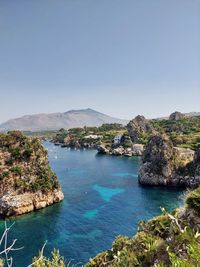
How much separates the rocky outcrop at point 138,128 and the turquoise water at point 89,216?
7087cm

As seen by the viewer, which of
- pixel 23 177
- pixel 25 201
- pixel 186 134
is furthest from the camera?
pixel 186 134

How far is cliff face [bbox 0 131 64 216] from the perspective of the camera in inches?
2414

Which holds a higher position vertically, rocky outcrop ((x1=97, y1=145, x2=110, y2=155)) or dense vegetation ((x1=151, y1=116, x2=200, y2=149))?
dense vegetation ((x1=151, y1=116, x2=200, y2=149))

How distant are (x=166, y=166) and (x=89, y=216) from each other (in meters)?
35.6

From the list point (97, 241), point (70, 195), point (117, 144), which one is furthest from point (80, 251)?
point (117, 144)

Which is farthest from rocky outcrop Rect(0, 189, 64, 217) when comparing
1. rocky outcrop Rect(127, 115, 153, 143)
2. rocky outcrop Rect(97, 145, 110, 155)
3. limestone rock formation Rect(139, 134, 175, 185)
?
rocky outcrop Rect(127, 115, 153, 143)

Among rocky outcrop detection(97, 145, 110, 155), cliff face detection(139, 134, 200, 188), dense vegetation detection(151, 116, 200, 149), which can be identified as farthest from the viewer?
rocky outcrop detection(97, 145, 110, 155)

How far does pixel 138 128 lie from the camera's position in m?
179

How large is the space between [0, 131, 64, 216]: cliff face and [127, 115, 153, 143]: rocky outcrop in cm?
10068

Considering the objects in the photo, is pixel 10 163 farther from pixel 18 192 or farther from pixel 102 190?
pixel 102 190

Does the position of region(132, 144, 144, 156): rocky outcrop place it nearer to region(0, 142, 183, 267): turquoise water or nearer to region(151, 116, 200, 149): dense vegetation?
region(151, 116, 200, 149): dense vegetation

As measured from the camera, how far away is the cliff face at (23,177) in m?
61.3

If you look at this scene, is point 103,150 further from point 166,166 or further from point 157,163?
point 166,166

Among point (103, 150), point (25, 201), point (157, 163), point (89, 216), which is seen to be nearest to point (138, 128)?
point (103, 150)
